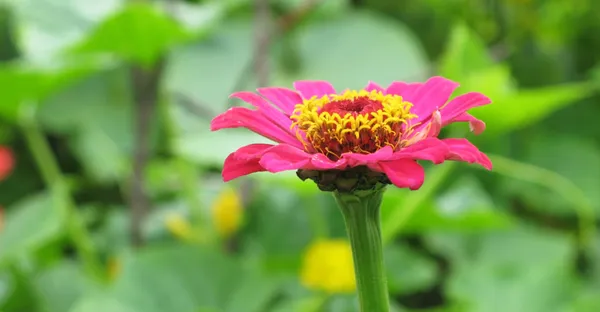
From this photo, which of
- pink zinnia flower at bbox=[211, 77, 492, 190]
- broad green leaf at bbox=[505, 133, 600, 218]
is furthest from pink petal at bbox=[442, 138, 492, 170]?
broad green leaf at bbox=[505, 133, 600, 218]

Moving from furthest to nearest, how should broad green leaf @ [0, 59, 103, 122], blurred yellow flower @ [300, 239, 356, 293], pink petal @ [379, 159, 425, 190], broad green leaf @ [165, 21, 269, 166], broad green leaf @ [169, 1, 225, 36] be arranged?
broad green leaf @ [165, 21, 269, 166] < broad green leaf @ [169, 1, 225, 36] < broad green leaf @ [0, 59, 103, 122] < blurred yellow flower @ [300, 239, 356, 293] < pink petal @ [379, 159, 425, 190]

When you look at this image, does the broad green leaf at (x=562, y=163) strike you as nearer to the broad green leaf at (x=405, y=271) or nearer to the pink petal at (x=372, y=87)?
the broad green leaf at (x=405, y=271)

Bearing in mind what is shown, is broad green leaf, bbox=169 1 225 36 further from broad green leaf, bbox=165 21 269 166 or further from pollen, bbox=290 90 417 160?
pollen, bbox=290 90 417 160

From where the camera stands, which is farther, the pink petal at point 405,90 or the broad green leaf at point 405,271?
the broad green leaf at point 405,271

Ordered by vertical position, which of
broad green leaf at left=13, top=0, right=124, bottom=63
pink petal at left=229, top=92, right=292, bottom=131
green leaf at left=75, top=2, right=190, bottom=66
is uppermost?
broad green leaf at left=13, top=0, right=124, bottom=63

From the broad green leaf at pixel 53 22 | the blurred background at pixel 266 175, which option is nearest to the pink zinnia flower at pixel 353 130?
the blurred background at pixel 266 175

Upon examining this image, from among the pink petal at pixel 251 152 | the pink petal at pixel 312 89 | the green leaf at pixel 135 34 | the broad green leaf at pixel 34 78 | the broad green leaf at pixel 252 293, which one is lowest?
the broad green leaf at pixel 252 293

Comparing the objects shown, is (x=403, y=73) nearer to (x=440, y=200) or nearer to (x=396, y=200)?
(x=440, y=200)

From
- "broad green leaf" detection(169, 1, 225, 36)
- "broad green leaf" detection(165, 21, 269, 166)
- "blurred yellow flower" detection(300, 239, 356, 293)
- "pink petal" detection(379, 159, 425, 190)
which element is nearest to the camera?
"pink petal" detection(379, 159, 425, 190)
